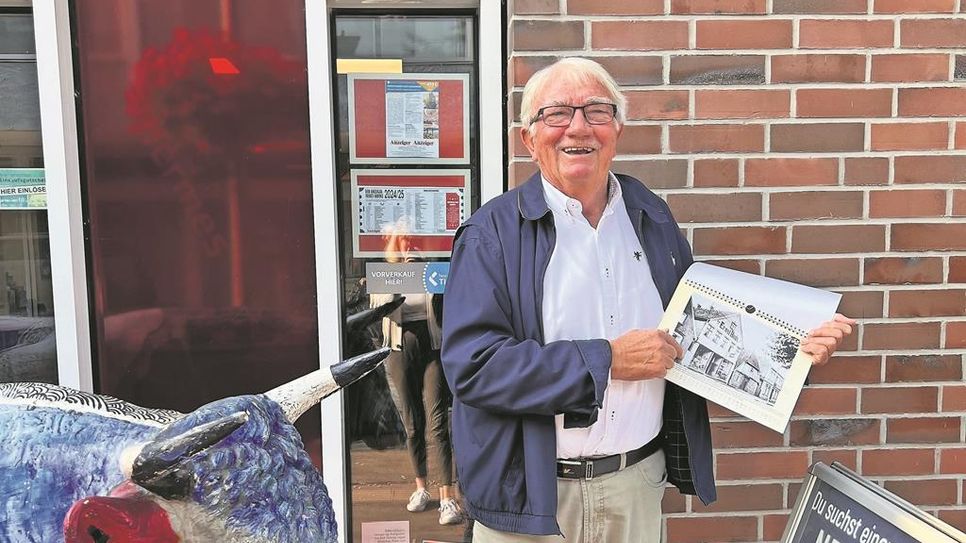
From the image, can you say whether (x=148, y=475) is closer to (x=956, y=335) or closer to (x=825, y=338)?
(x=825, y=338)

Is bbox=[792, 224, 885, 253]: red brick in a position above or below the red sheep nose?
above

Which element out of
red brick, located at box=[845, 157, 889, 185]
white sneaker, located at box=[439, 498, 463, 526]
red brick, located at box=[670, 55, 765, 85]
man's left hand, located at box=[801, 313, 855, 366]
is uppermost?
red brick, located at box=[670, 55, 765, 85]

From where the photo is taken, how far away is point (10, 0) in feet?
9.57

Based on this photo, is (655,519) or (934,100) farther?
(934,100)

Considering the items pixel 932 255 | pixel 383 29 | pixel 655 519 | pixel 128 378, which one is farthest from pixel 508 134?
pixel 128 378

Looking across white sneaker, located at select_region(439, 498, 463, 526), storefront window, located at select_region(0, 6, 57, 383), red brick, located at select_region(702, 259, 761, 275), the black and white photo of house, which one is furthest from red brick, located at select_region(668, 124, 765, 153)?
storefront window, located at select_region(0, 6, 57, 383)

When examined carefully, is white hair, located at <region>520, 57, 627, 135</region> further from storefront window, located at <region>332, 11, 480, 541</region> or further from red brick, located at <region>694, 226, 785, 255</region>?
storefront window, located at <region>332, 11, 480, 541</region>

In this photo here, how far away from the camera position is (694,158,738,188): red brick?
2.74 meters

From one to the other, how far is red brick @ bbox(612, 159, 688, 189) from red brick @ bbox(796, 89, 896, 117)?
511 millimetres

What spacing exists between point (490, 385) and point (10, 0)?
8.69 feet

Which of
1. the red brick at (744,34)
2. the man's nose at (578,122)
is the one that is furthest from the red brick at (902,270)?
the man's nose at (578,122)

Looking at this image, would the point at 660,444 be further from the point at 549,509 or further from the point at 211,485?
the point at 211,485

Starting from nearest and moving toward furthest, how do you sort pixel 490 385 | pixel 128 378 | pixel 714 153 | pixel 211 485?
pixel 211 485, pixel 490 385, pixel 714 153, pixel 128 378

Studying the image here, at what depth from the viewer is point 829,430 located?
9.37ft
